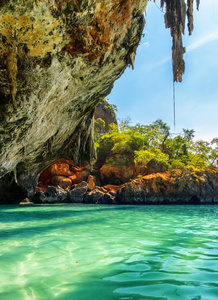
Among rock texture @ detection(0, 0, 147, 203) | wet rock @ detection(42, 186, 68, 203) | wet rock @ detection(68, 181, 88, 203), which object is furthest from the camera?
wet rock @ detection(68, 181, 88, 203)

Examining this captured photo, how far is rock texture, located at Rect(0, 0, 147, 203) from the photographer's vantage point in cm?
494

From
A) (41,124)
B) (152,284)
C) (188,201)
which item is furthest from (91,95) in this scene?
(188,201)

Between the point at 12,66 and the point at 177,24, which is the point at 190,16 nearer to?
the point at 177,24

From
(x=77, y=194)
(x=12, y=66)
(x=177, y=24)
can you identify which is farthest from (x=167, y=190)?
(x=12, y=66)

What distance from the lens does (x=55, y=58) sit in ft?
19.2

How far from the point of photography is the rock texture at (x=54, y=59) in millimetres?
4941

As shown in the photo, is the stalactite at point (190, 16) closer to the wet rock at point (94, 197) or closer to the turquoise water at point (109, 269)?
the turquoise water at point (109, 269)

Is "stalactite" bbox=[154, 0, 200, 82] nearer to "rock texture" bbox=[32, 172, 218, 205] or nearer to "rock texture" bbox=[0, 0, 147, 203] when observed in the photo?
"rock texture" bbox=[0, 0, 147, 203]

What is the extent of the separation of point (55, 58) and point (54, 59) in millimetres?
40

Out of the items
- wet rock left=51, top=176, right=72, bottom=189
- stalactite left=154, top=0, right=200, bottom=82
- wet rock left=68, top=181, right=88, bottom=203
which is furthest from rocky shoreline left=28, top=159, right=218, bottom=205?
stalactite left=154, top=0, right=200, bottom=82

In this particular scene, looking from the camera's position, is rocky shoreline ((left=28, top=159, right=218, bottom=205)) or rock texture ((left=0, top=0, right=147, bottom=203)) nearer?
rock texture ((left=0, top=0, right=147, bottom=203))

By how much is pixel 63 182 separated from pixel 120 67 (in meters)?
16.8

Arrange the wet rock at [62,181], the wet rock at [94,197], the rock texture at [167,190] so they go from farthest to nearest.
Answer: the wet rock at [62,181]
the wet rock at [94,197]
the rock texture at [167,190]

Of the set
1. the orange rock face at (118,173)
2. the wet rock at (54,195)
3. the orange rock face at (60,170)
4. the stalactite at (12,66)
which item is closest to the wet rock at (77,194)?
the wet rock at (54,195)
